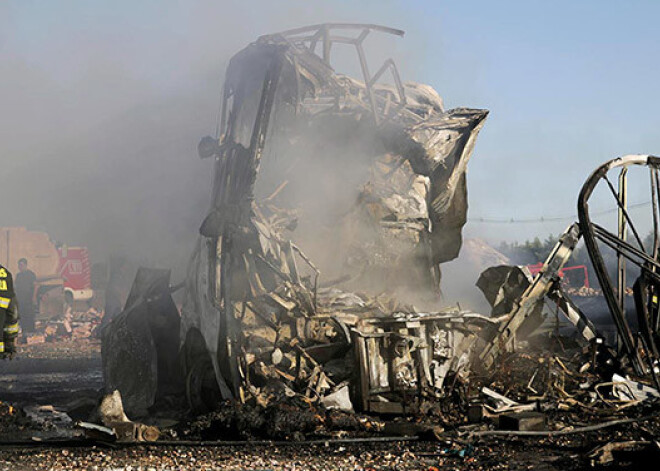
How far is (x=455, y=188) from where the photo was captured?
40.9 feet

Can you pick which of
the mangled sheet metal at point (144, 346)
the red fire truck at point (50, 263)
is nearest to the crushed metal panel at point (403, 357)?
the mangled sheet metal at point (144, 346)

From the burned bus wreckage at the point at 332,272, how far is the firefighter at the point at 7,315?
1887 millimetres

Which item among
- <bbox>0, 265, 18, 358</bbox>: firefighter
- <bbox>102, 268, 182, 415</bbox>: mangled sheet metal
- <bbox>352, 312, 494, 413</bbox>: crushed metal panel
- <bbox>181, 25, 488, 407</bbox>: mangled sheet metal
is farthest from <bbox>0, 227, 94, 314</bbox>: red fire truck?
<bbox>352, 312, 494, 413</bbox>: crushed metal panel

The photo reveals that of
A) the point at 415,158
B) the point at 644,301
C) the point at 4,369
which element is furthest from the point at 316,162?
the point at 4,369

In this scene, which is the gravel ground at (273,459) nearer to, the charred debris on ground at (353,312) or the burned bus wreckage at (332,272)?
the charred debris on ground at (353,312)

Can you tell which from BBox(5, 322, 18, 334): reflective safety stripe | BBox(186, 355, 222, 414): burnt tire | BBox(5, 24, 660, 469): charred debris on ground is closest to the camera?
BBox(5, 24, 660, 469): charred debris on ground

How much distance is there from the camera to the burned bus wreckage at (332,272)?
8.59 metres

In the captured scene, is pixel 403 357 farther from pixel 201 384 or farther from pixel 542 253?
pixel 542 253

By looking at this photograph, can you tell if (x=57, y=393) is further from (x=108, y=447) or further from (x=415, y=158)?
(x=415, y=158)

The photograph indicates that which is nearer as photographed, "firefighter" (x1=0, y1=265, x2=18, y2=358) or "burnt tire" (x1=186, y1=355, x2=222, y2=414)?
"firefighter" (x1=0, y1=265, x2=18, y2=358)

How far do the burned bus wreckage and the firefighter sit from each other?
1.89 metres

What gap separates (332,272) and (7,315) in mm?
4504

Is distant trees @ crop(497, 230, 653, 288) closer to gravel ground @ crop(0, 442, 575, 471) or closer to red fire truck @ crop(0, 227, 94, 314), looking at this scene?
red fire truck @ crop(0, 227, 94, 314)

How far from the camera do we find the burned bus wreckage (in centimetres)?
859
